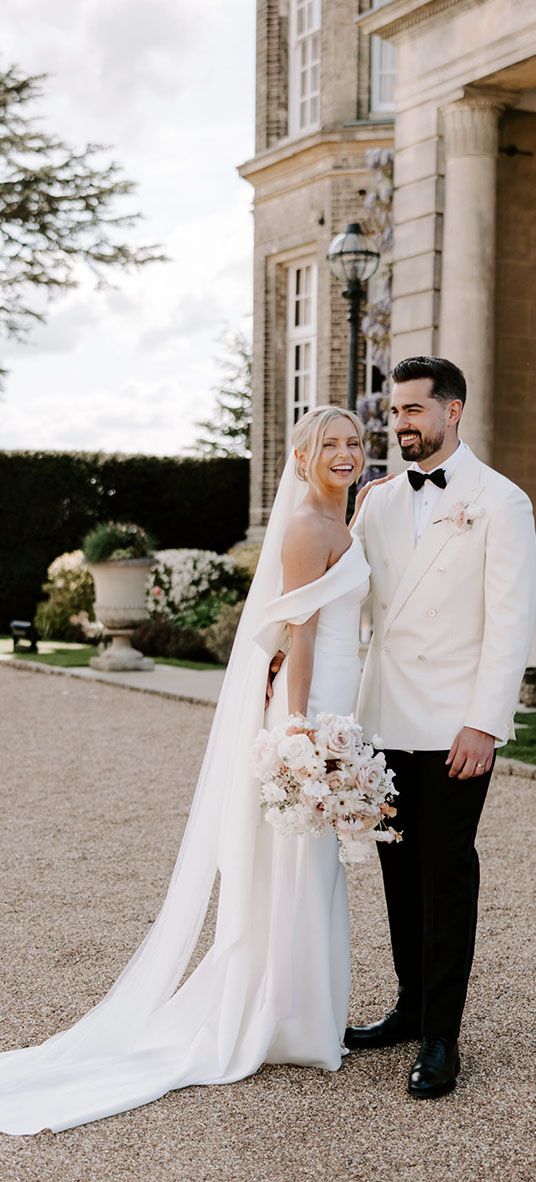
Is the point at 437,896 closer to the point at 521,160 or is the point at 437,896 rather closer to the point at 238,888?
the point at 238,888

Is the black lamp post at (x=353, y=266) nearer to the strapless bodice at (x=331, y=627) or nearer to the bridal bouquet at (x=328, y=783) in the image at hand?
the strapless bodice at (x=331, y=627)

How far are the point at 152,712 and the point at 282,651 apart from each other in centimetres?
718

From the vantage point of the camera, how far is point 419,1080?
3309 mm

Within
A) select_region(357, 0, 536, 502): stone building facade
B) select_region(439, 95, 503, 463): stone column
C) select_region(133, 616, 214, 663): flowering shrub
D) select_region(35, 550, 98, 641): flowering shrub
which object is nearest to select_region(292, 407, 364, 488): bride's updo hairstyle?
select_region(439, 95, 503, 463): stone column

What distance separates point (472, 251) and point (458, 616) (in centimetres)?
751

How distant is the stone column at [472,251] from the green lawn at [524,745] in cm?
236

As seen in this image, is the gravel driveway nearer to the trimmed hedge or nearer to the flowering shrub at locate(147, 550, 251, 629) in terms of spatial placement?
the flowering shrub at locate(147, 550, 251, 629)

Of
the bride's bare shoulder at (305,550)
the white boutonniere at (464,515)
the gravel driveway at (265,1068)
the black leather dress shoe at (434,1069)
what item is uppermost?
the white boutonniere at (464,515)

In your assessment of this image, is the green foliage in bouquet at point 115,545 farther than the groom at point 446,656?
Yes

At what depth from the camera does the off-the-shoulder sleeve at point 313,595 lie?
3.43 meters

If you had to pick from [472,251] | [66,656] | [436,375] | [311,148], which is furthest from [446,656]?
[311,148]

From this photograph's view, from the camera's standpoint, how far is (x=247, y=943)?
3.50 m

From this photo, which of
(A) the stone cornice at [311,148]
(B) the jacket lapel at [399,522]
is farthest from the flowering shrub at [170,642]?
(B) the jacket lapel at [399,522]

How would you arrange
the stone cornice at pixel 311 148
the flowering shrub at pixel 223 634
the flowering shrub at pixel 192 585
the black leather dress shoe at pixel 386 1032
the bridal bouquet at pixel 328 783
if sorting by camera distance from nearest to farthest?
the bridal bouquet at pixel 328 783 → the black leather dress shoe at pixel 386 1032 → the flowering shrub at pixel 223 634 → the stone cornice at pixel 311 148 → the flowering shrub at pixel 192 585
